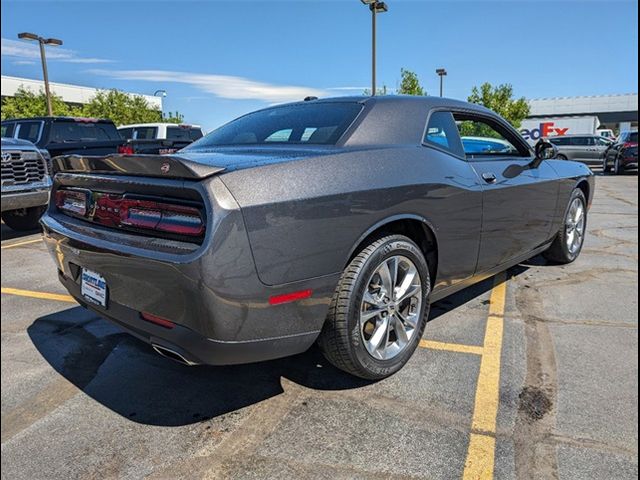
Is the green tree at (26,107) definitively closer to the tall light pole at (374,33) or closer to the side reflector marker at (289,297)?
the tall light pole at (374,33)

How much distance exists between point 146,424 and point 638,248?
233 inches

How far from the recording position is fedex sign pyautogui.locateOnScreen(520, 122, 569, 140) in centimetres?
3942

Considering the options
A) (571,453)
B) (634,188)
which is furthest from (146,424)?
(634,188)

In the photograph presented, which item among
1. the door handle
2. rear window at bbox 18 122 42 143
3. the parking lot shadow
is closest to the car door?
the door handle

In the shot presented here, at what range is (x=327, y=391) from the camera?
8.57 feet

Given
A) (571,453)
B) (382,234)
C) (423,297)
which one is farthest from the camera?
(423,297)

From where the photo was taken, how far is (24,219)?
7.61 m

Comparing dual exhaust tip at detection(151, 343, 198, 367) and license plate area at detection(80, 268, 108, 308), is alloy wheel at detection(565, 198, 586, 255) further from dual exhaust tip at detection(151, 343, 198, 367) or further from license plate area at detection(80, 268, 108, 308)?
license plate area at detection(80, 268, 108, 308)

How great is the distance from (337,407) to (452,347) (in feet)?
3.36

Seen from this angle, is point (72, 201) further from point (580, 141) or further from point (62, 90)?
point (62, 90)

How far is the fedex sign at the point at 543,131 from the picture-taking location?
129ft

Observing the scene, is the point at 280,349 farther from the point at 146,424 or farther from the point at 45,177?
the point at 45,177

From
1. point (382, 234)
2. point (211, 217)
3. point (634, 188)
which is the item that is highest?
point (211, 217)

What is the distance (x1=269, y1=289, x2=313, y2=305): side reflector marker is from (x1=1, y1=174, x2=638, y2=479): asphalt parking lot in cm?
63
